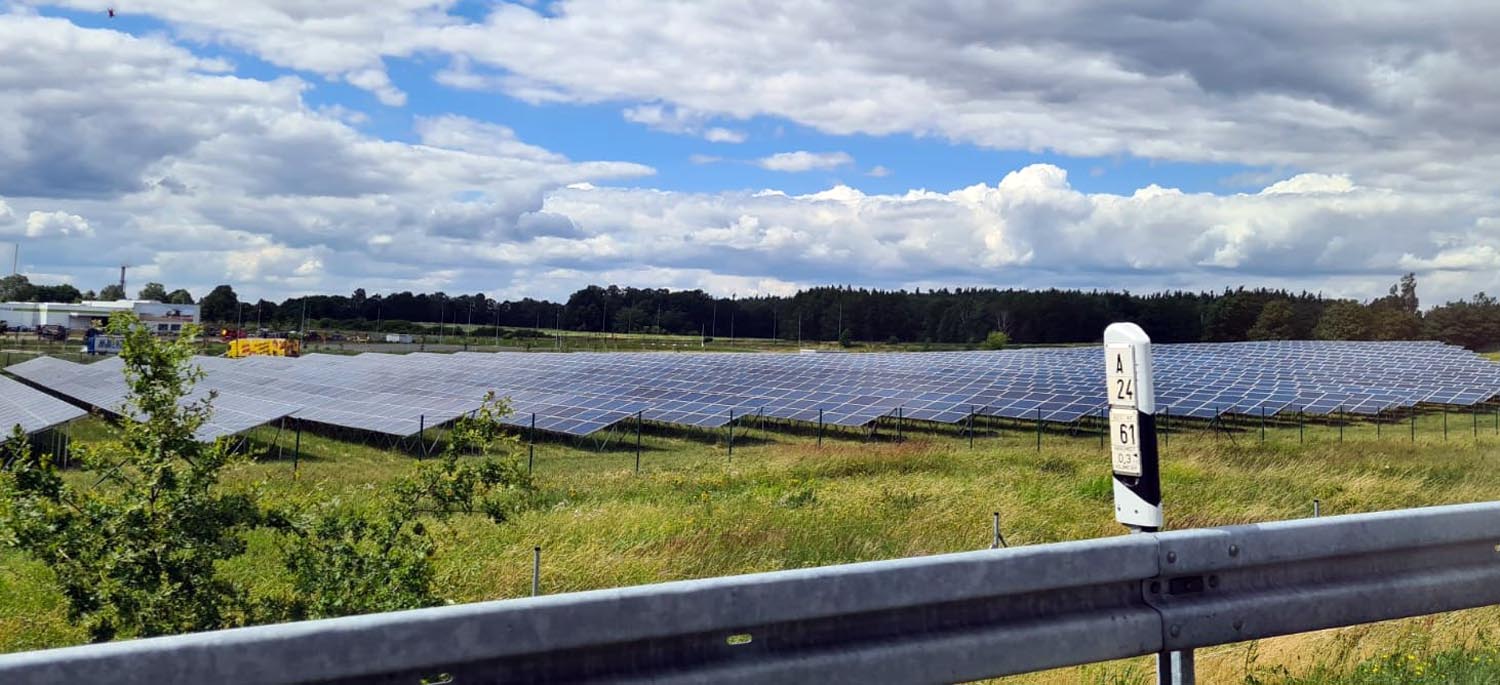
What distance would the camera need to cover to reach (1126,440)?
16.1ft

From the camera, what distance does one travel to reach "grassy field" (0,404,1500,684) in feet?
20.2

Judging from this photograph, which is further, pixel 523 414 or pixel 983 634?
pixel 523 414

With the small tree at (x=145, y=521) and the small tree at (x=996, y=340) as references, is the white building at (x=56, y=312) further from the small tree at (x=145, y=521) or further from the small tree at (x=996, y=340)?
the small tree at (x=145, y=521)

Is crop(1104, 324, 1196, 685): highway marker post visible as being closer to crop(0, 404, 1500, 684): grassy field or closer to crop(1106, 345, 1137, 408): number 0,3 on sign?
crop(1106, 345, 1137, 408): number 0,3 on sign

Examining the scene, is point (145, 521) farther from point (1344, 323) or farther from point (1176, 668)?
point (1344, 323)

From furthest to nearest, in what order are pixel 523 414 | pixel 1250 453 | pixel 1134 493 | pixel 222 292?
pixel 222 292
pixel 523 414
pixel 1250 453
pixel 1134 493

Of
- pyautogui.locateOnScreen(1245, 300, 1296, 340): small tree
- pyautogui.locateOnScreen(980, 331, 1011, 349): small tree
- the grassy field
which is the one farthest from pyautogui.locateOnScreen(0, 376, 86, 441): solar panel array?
pyautogui.locateOnScreen(1245, 300, 1296, 340): small tree

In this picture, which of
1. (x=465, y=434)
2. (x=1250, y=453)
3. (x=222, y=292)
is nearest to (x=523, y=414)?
(x=1250, y=453)

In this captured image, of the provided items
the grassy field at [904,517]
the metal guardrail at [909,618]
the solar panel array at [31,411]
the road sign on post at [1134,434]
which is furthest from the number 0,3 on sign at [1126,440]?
the solar panel array at [31,411]

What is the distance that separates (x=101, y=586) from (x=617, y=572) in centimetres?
392

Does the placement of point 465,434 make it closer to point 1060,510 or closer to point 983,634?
point 983,634

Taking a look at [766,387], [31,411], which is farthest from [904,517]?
[766,387]

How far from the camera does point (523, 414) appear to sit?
116 ft

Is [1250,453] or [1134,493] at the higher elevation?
[1134,493]
